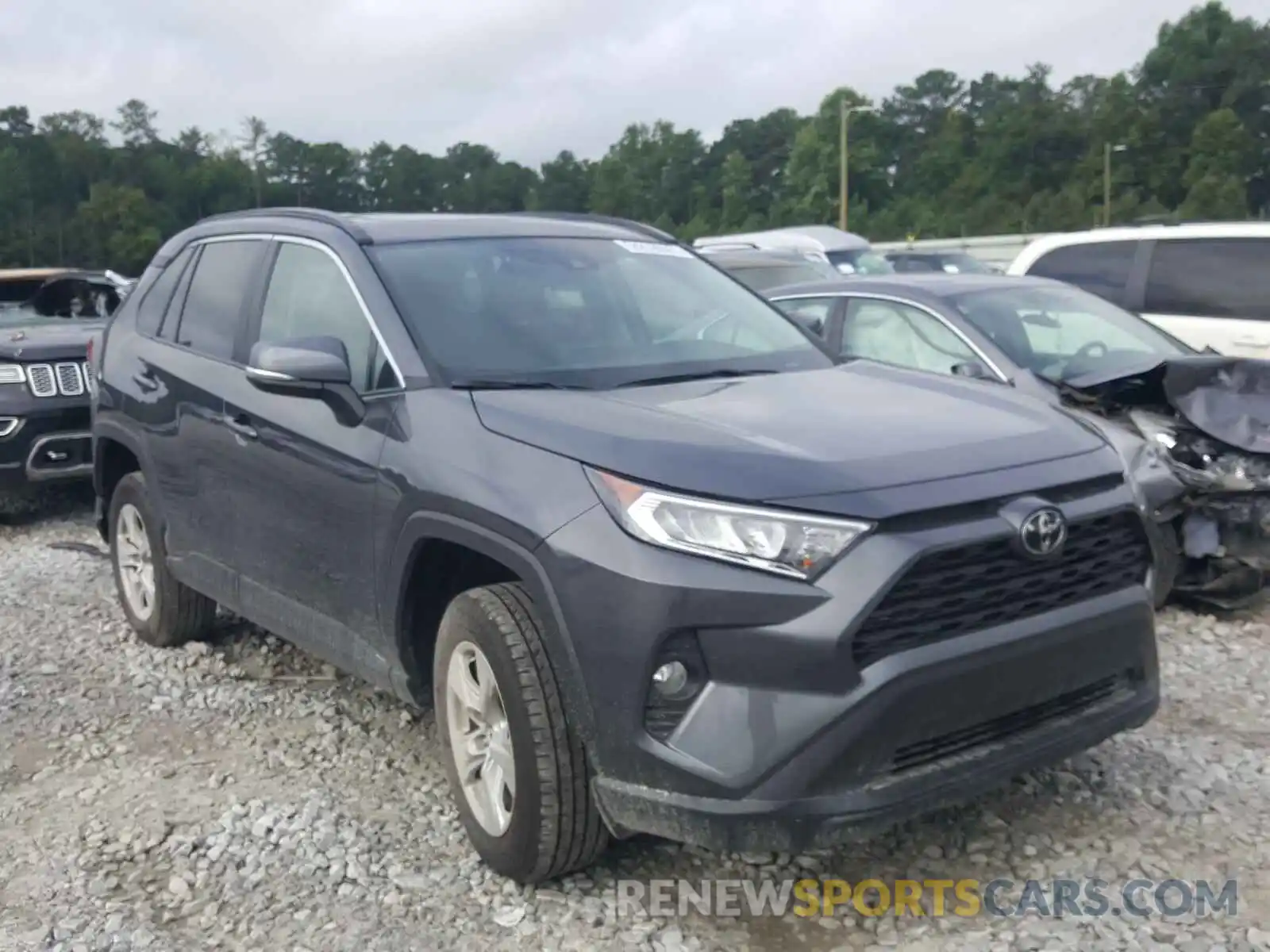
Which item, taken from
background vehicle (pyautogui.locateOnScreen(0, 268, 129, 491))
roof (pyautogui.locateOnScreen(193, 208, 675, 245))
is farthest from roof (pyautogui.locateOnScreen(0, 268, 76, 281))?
roof (pyautogui.locateOnScreen(193, 208, 675, 245))

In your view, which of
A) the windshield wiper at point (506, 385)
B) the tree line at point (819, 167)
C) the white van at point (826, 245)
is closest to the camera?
the windshield wiper at point (506, 385)

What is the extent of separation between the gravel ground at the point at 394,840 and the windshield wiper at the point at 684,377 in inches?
52.2

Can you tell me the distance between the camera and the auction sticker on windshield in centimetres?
474

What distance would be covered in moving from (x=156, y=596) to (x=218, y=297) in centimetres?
139

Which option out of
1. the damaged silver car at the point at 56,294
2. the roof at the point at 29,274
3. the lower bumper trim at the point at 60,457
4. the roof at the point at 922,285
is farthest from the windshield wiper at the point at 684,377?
the roof at the point at 29,274

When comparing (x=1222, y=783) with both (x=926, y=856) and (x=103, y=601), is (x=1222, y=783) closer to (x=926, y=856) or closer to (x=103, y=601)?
(x=926, y=856)

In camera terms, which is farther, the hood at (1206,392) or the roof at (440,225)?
the hood at (1206,392)

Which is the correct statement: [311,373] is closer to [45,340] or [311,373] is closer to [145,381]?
[145,381]

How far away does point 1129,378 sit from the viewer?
19.7 feet

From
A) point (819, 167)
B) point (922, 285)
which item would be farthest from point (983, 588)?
point (819, 167)

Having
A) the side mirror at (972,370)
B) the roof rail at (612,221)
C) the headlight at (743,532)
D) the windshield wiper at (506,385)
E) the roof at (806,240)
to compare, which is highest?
the roof rail at (612,221)

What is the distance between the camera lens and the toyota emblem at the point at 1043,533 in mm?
3055

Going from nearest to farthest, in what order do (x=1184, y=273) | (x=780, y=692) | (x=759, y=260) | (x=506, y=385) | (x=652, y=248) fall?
(x=780, y=692) < (x=506, y=385) < (x=652, y=248) < (x=1184, y=273) < (x=759, y=260)

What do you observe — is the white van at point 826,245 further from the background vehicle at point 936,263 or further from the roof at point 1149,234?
the roof at point 1149,234
